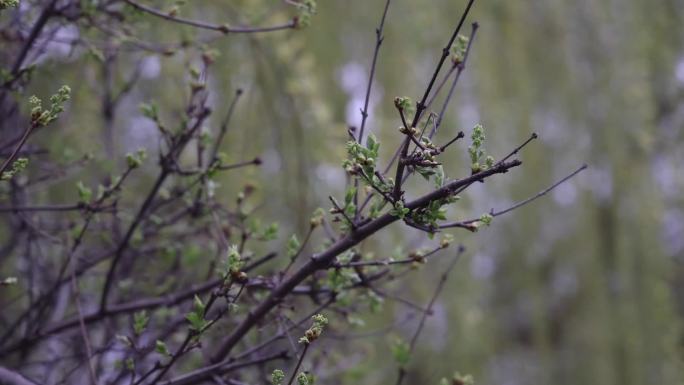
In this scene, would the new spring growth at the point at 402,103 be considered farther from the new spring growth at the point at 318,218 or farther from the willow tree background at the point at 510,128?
the willow tree background at the point at 510,128

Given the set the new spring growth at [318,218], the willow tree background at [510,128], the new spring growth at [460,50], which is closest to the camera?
the new spring growth at [460,50]

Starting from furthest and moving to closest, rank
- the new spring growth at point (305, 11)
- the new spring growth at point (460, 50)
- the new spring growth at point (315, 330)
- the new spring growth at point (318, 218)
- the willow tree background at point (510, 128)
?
1. the willow tree background at point (510, 128)
2. the new spring growth at point (305, 11)
3. the new spring growth at point (318, 218)
4. the new spring growth at point (460, 50)
5. the new spring growth at point (315, 330)

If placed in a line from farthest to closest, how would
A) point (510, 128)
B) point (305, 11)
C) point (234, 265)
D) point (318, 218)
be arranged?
point (510, 128), point (305, 11), point (318, 218), point (234, 265)

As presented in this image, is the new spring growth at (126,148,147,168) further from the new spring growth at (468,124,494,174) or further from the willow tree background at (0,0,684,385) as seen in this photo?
the willow tree background at (0,0,684,385)

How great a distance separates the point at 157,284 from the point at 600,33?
9.32ft

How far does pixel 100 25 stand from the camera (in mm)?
1896

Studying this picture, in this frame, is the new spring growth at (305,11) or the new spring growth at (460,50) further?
the new spring growth at (305,11)

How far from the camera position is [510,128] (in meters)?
3.97

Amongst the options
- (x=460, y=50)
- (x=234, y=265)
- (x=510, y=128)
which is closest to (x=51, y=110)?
(x=234, y=265)

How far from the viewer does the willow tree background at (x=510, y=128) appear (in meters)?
3.34

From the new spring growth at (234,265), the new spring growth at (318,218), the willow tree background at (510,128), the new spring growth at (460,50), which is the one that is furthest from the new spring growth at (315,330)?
the willow tree background at (510,128)

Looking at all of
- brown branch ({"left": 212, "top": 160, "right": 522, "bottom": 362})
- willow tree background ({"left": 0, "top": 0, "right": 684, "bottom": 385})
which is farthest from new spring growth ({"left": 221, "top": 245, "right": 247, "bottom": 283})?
willow tree background ({"left": 0, "top": 0, "right": 684, "bottom": 385})

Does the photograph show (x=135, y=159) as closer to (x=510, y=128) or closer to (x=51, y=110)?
Result: (x=51, y=110)

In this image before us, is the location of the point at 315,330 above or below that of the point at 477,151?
below
